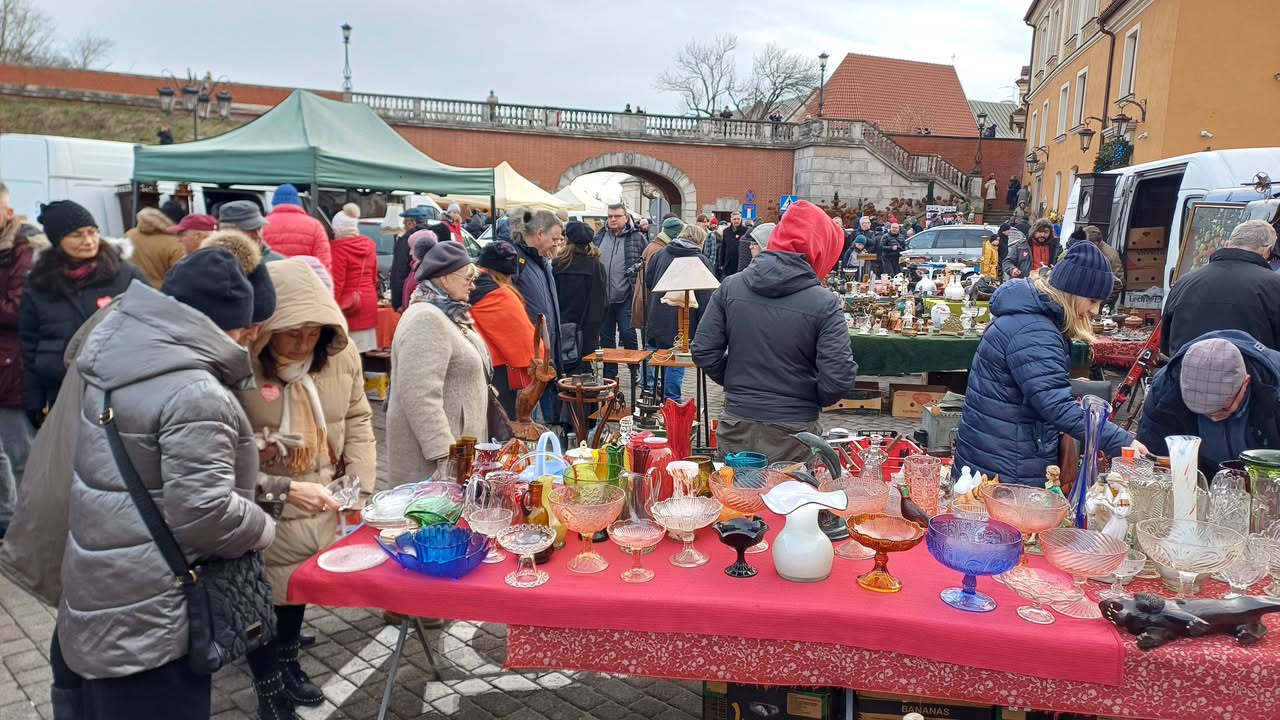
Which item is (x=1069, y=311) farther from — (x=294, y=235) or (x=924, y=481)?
(x=294, y=235)

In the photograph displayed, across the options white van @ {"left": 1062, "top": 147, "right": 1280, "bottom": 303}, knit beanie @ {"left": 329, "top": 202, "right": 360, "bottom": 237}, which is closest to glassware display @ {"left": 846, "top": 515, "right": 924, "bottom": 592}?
knit beanie @ {"left": 329, "top": 202, "right": 360, "bottom": 237}

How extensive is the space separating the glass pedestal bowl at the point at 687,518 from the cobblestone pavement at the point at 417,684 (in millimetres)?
931

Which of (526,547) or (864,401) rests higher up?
(526,547)

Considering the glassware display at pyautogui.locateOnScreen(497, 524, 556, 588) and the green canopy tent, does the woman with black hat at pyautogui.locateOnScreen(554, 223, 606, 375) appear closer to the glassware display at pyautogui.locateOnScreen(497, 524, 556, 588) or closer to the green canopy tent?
the green canopy tent

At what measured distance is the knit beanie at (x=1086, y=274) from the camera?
287 centimetres

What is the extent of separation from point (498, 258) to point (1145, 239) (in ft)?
30.8

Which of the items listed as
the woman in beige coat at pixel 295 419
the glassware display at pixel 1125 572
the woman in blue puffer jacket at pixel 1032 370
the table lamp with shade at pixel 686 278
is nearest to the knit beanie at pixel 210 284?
the woman in beige coat at pixel 295 419

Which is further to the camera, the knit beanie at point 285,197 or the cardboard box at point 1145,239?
the cardboard box at point 1145,239

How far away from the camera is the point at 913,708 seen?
2.24m

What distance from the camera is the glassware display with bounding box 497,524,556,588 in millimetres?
2213

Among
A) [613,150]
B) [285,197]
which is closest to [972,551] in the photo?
[285,197]

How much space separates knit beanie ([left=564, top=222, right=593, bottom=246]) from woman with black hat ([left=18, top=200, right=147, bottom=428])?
123 inches

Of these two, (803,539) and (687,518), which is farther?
(687,518)

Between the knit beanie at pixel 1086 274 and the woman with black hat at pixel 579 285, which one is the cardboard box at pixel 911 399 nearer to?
the woman with black hat at pixel 579 285
